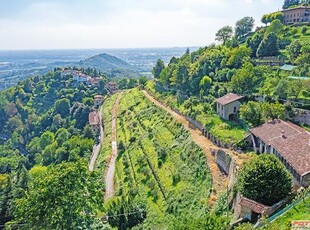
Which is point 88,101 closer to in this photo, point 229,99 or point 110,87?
point 110,87

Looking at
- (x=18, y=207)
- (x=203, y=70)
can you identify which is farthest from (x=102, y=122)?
(x=18, y=207)

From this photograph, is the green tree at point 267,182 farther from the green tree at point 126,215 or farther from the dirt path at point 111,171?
the dirt path at point 111,171

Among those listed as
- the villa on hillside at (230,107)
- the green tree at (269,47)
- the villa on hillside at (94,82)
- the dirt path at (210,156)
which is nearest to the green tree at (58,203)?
the dirt path at (210,156)

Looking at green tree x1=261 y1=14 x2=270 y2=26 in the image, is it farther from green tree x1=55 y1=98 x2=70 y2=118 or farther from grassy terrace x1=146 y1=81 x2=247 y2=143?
green tree x1=55 y1=98 x2=70 y2=118

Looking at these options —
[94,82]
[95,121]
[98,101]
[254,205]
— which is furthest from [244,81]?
[94,82]

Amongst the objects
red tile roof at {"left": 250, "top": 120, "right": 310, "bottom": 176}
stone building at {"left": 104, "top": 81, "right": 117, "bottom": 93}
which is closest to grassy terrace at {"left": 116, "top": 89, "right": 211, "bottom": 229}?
red tile roof at {"left": 250, "top": 120, "right": 310, "bottom": 176}

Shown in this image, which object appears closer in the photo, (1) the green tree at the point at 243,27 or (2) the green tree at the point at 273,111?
(2) the green tree at the point at 273,111
